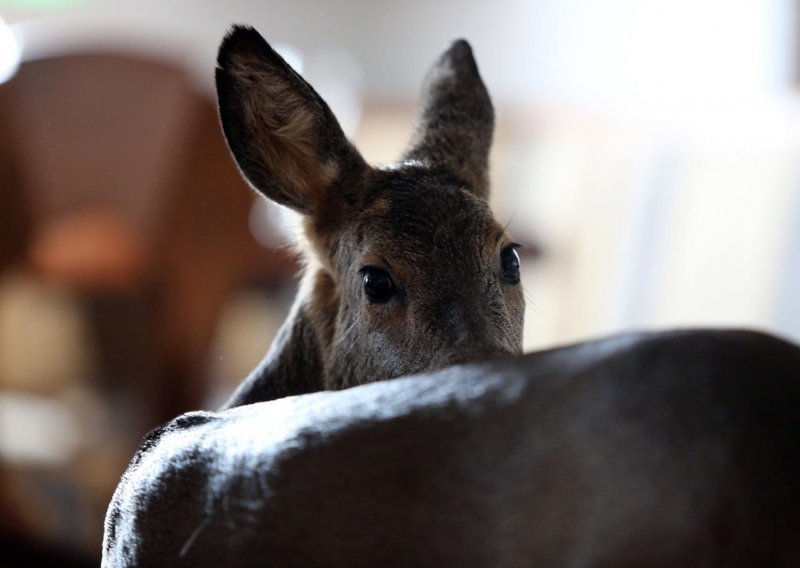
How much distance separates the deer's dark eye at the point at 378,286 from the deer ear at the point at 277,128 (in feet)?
0.55

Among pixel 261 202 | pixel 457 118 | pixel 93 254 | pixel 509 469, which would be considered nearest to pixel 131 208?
pixel 93 254

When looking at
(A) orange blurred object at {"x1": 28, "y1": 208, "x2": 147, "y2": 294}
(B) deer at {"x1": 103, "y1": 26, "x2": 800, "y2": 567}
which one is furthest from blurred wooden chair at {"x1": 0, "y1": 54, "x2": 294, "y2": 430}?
(B) deer at {"x1": 103, "y1": 26, "x2": 800, "y2": 567}

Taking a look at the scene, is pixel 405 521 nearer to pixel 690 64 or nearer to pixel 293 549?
pixel 293 549

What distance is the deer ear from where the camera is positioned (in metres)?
1.05

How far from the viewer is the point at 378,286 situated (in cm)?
107

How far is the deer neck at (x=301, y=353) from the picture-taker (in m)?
1.15

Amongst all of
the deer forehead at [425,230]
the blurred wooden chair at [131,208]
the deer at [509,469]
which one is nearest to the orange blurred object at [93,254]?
the blurred wooden chair at [131,208]

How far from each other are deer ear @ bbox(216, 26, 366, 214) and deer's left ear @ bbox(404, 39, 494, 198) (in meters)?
0.11

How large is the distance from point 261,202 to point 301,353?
1460 mm

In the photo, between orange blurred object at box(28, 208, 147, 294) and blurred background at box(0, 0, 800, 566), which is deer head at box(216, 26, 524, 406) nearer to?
blurred background at box(0, 0, 800, 566)

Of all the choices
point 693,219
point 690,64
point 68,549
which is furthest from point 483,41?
point 68,549

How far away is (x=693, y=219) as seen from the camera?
13.6 feet

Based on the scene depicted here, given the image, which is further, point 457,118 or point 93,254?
point 93,254

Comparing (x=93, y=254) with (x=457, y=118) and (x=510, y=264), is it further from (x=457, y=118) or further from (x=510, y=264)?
(x=510, y=264)
